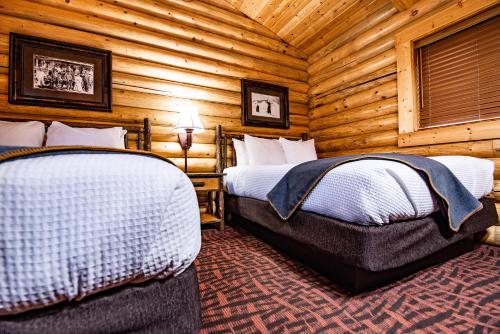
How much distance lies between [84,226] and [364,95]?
337 cm

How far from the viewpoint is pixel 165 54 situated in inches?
117

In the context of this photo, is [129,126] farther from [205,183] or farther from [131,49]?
[205,183]

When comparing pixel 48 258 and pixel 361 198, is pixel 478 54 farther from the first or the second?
pixel 48 258

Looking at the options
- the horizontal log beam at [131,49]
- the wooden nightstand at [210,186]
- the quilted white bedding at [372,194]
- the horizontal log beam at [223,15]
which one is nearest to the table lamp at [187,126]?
the wooden nightstand at [210,186]

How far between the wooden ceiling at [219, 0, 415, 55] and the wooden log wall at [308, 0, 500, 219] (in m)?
0.14

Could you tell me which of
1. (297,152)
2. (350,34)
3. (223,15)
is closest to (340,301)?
(297,152)

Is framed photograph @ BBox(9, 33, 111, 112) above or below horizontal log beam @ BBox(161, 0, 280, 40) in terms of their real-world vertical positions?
below

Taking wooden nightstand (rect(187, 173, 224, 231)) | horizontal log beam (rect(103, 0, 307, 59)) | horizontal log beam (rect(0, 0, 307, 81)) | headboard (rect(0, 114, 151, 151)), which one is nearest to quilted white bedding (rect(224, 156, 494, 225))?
wooden nightstand (rect(187, 173, 224, 231))

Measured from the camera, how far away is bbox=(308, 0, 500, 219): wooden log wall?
254cm

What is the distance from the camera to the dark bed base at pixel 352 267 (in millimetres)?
1218

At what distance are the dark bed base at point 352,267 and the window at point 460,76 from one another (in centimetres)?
122

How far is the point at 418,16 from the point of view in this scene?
2.59 m

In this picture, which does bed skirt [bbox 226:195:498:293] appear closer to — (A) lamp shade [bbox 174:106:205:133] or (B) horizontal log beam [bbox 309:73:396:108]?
(A) lamp shade [bbox 174:106:205:133]

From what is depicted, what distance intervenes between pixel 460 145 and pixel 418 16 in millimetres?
1410
